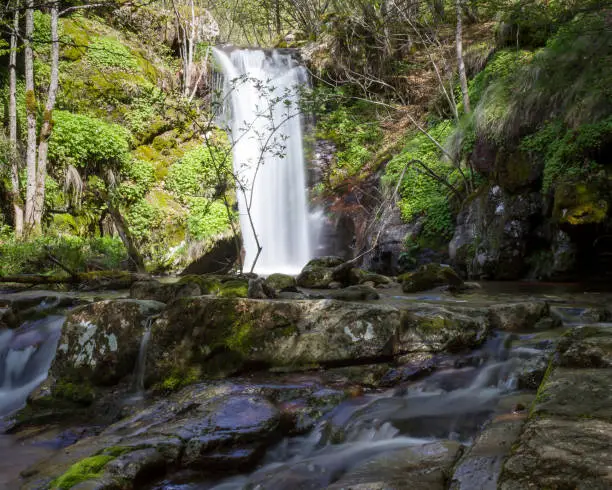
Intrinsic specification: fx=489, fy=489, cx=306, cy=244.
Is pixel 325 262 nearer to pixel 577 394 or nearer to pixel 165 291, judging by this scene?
pixel 165 291

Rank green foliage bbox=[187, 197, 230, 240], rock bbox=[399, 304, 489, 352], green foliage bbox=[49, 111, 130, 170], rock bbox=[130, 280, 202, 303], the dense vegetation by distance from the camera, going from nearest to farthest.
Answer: rock bbox=[399, 304, 489, 352] < rock bbox=[130, 280, 202, 303] < the dense vegetation < green foliage bbox=[49, 111, 130, 170] < green foliage bbox=[187, 197, 230, 240]

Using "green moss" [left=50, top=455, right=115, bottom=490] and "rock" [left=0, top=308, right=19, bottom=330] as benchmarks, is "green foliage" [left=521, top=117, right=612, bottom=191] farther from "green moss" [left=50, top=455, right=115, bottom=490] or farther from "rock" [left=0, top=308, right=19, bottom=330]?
"rock" [left=0, top=308, right=19, bottom=330]

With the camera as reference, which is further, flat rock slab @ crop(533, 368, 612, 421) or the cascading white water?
the cascading white water

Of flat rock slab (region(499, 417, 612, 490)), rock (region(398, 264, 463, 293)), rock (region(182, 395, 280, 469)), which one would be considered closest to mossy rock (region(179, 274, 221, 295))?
rock (region(398, 264, 463, 293))

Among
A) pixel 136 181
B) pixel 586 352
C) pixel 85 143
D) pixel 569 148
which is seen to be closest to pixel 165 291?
pixel 586 352

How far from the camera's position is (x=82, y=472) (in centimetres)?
282

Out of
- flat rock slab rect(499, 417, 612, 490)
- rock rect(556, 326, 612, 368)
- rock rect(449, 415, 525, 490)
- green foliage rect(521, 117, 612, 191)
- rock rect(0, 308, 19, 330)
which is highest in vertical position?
green foliage rect(521, 117, 612, 191)

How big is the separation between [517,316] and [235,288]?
147 inches

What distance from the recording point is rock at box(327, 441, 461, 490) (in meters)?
2.35

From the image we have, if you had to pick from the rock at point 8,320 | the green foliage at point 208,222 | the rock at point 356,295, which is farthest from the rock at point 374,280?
the green foliage at point 208,222

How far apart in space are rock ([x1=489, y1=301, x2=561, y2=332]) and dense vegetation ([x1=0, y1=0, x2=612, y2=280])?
290 cm

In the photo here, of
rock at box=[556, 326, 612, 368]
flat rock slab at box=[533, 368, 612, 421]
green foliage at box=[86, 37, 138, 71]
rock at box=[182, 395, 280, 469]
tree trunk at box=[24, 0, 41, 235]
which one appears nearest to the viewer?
flat rock slab at box=[533, 368, 612, 421]

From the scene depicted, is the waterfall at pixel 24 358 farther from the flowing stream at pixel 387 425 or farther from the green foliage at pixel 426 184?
the green foliage at pixel 426 184

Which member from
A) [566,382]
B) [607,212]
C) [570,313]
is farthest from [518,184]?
[566,382]
